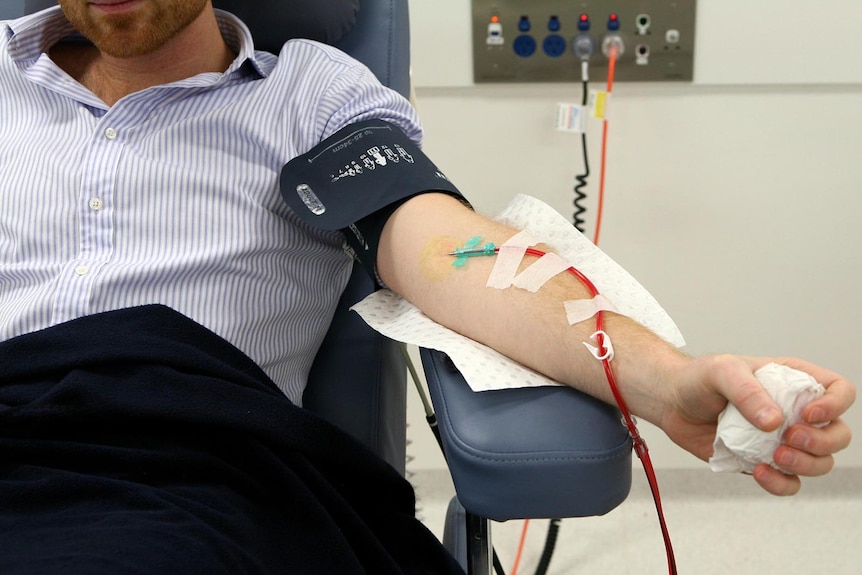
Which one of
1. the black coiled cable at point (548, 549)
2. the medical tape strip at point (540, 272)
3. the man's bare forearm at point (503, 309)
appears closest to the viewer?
the man's bare forearm at point (503, 309)

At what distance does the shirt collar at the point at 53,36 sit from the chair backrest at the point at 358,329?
37 millimetres

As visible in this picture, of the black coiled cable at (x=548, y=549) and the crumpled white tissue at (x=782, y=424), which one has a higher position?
the crumpled white tissue at (x=782, y=424)

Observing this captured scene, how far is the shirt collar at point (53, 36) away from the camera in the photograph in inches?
46.4

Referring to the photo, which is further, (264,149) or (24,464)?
(264,149)

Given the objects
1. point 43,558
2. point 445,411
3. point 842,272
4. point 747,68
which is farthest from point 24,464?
point 842,272

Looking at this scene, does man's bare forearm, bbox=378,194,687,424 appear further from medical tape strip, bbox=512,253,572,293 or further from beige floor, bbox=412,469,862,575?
beige floor, bbox=412,469,862,575

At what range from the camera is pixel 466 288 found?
3.01ft

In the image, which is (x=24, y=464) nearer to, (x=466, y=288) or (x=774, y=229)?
(x=466, y=288)

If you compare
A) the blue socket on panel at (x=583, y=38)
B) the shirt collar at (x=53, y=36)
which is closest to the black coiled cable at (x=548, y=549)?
the blue socket on panel at (x=583, y=38)

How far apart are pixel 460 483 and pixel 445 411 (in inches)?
2.8

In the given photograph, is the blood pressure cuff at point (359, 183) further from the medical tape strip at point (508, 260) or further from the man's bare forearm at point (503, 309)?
the medical tape strip at point (508, 260)

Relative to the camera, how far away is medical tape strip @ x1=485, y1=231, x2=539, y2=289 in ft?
2.94

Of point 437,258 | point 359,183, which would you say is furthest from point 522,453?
point 359,183

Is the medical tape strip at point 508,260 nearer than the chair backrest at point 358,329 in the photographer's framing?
Yes
